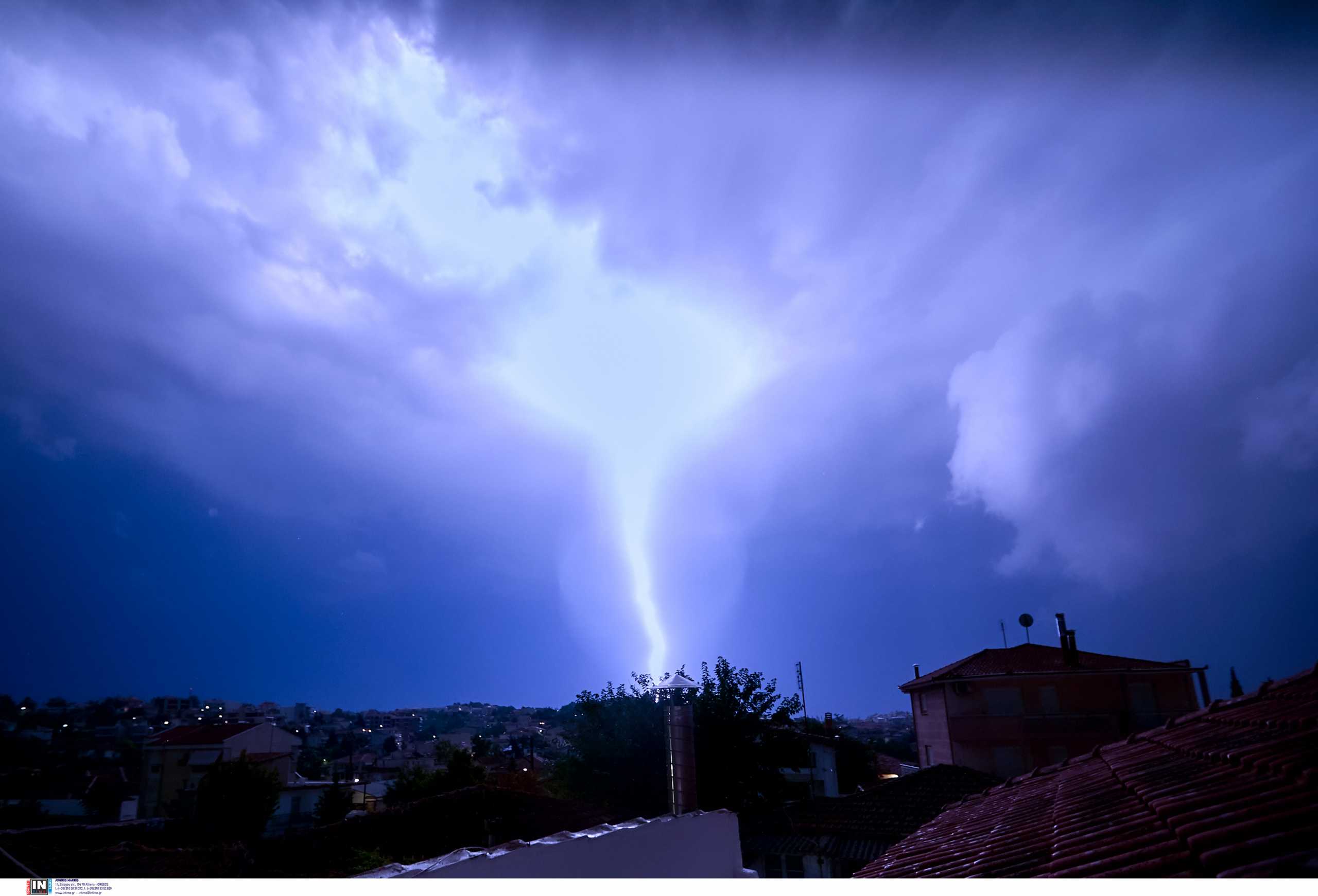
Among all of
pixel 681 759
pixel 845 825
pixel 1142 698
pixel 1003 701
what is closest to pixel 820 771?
pixel 1003 701

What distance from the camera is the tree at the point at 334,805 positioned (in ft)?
65.4

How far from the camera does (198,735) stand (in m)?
22.0

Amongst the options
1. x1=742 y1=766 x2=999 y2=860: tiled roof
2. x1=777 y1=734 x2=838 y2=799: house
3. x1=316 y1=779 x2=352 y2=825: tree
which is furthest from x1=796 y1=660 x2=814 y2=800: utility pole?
x1=316 y1=779 x2=352 y2=825: tree

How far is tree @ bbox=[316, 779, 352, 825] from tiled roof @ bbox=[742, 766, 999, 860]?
42.3ft

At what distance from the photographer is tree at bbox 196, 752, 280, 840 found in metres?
14.6

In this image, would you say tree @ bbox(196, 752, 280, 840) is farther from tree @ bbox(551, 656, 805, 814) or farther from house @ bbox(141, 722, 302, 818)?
tree @ bbox(551, 656, 805, 814)

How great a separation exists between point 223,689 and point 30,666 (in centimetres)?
2774

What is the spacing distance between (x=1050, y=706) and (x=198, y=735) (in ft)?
87.3

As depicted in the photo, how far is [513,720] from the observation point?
5266 centimetres

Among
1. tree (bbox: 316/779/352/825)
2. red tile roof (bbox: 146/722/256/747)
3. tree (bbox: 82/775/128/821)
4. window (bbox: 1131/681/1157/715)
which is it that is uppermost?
red tile roof (bbox: 146/722/256/747)

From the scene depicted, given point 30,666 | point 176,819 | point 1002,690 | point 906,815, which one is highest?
point 30,666

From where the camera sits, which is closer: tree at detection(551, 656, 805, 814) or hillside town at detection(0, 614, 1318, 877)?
hillside town at detection(0, 614, 1318, 877)
